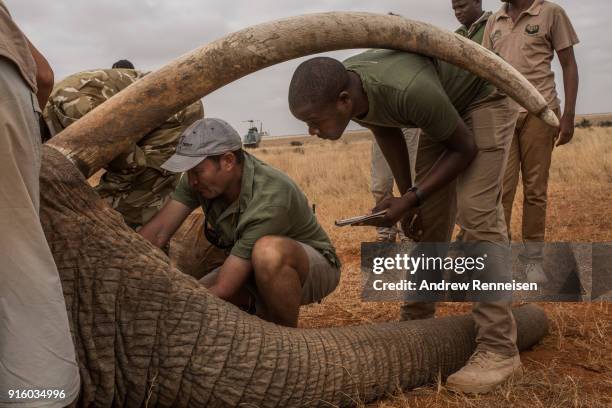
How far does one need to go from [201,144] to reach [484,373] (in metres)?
1.66

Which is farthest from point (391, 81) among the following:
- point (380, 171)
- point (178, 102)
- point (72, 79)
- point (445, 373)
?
point (380, 171)

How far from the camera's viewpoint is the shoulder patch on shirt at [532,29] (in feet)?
18.1

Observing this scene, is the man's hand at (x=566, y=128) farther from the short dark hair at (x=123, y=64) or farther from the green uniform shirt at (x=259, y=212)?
the short dark hair at (x=123, y=64)

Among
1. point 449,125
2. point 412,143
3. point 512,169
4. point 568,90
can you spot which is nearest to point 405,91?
point 449,125

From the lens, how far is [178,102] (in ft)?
8.78

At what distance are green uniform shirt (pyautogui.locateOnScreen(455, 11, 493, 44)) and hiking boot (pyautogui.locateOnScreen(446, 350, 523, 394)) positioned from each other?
10.5 feet

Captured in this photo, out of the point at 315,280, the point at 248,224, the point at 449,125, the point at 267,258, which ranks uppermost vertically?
the point at 449,125

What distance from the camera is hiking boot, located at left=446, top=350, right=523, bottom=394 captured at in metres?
3.26

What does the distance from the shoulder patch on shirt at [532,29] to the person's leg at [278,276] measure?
2870mm

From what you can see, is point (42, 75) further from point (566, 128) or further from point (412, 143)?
point (566, 128)

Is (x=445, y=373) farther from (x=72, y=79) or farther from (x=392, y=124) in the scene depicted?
(x=72, y=79)

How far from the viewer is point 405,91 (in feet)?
10.5

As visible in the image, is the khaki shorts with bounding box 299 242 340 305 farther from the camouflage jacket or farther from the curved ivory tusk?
the curved ivory tusk

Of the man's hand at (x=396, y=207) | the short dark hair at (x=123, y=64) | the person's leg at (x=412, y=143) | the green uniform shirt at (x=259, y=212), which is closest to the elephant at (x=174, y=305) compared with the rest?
the man's hand at (x=396, y=207)
